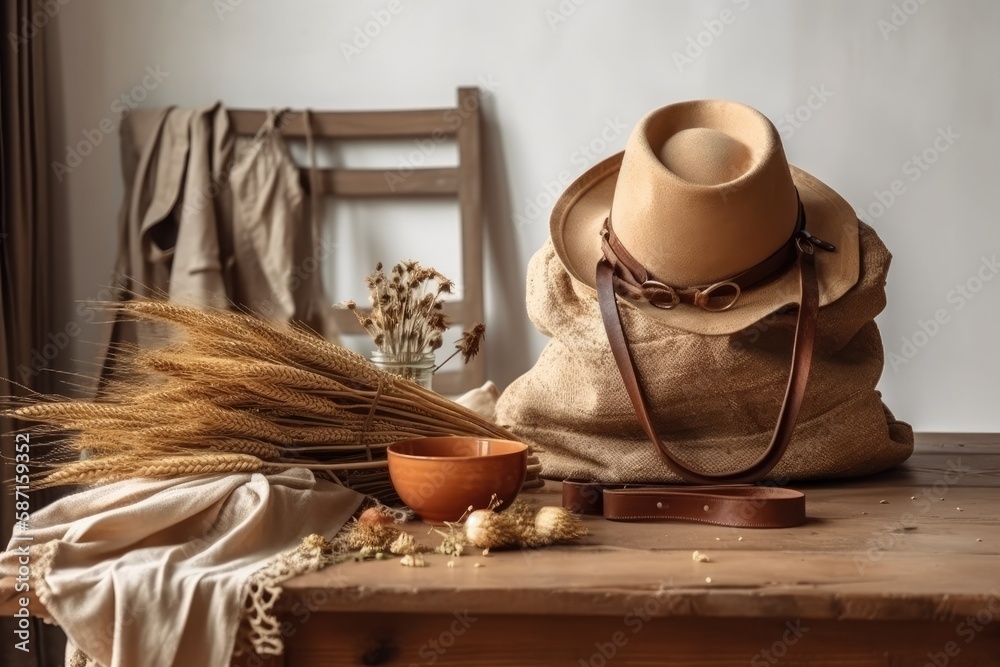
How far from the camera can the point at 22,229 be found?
2.47 metres

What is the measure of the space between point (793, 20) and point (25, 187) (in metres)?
2.01

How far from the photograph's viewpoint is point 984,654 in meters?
0.72

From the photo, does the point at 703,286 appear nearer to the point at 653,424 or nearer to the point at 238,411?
the point at 653,424

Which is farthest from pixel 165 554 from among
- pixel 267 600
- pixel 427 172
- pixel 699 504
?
pixel 427 172

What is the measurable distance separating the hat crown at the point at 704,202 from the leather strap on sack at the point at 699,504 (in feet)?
0.79

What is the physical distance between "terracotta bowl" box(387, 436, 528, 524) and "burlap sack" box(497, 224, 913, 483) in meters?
0.20

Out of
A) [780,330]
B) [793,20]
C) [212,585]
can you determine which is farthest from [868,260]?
[793,20]

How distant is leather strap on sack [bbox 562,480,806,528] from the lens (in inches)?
35.7

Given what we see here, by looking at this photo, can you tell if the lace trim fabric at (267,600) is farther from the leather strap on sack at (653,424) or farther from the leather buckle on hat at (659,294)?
the leather buckle on hat at (659,294)

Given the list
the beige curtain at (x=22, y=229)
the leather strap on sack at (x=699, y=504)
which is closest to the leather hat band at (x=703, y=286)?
the leather strap on sack at (x=699, y=504)

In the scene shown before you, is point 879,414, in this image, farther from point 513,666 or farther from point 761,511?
point 513,666

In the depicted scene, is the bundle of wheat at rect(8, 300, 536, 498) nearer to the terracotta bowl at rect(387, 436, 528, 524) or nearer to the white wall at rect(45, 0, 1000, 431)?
the terracotta bowl at rect(387, 436, 528, 524)

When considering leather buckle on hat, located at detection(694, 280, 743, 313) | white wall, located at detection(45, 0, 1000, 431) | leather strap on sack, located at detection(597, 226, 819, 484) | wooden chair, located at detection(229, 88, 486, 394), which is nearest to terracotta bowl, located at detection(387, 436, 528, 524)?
leather strap on sack, located at detection(597, 226, 819, 484)

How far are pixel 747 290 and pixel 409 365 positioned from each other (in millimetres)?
435
